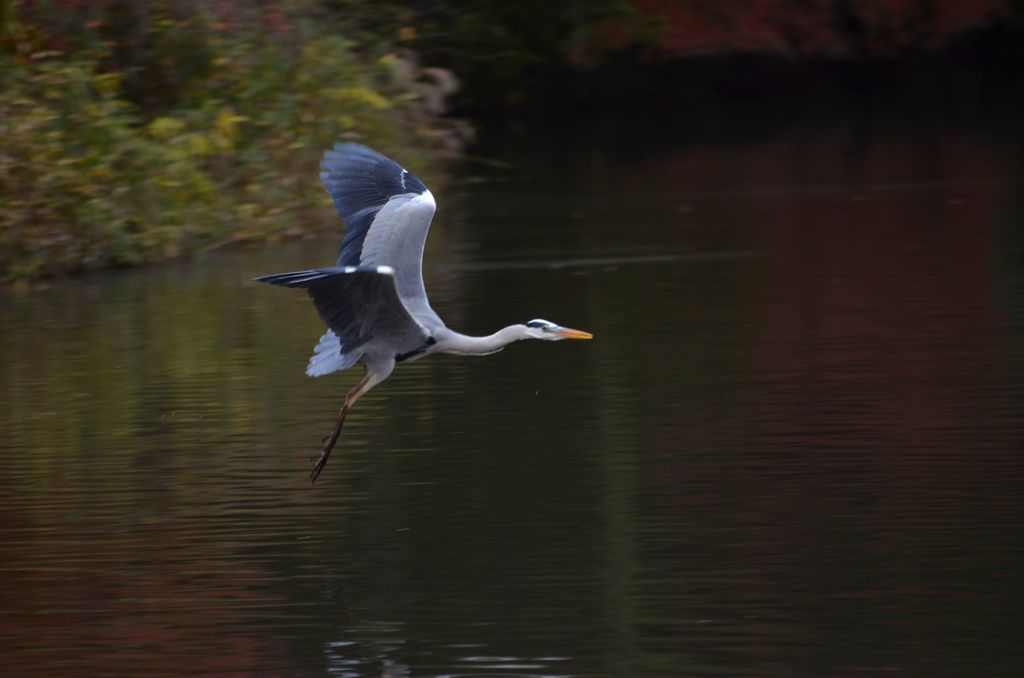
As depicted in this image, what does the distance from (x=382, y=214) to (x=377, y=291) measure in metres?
Result: 0.97

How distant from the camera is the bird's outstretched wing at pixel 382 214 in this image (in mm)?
7383

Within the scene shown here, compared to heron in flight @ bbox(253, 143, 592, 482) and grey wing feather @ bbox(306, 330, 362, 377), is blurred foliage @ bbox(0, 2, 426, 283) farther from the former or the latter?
grey wing feather @ bbox(306, 330, 362, 377)

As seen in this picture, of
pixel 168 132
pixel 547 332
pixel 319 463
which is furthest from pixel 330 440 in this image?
pixel 168 132

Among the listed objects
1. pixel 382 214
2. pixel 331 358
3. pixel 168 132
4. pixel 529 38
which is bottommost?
pixel 331 358

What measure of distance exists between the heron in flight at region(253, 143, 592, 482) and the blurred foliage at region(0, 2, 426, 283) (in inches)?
242

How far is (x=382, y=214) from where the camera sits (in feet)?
24.9

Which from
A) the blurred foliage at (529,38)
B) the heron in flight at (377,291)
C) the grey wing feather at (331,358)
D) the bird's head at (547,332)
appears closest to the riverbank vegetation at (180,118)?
the heron in flight at (377,291)

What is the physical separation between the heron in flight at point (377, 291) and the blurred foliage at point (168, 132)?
20.2 ft

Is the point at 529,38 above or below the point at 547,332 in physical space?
above

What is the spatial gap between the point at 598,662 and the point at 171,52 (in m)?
12.8

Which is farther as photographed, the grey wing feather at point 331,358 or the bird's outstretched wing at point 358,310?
the grey wing feather at point 331,358

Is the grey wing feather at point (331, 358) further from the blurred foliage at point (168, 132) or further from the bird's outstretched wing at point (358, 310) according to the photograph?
the blurred foliage at point (168, 132)

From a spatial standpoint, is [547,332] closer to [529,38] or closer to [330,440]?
[330,440]

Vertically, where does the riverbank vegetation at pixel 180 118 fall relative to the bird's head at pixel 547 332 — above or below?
above
